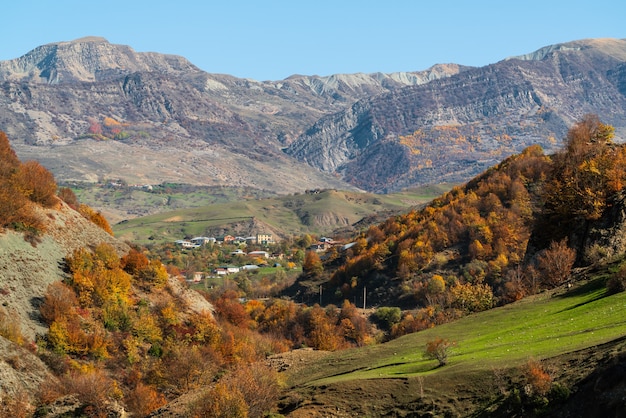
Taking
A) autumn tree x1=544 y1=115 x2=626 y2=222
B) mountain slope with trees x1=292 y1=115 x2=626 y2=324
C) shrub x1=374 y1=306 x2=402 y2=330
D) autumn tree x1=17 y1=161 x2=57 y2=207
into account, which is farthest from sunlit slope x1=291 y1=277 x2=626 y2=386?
shrub x1=374 y1=306 x2=402 y2=330

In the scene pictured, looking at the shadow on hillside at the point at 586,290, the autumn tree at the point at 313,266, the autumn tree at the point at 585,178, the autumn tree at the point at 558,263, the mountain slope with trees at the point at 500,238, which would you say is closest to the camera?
the shadow on hillside at the point at 586,290

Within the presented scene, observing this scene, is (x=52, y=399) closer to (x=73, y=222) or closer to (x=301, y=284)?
(x=73, y=222)

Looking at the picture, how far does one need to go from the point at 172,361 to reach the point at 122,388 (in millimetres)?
6225

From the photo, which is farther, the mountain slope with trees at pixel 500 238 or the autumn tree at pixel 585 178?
the mountain slope with trees at pixel 500 238

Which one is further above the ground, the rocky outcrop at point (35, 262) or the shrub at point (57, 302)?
the rocky outcrop at point (35, 262)

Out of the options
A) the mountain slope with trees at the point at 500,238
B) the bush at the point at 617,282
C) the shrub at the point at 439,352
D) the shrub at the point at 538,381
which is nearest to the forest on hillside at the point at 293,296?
the bush at the point at 617,282

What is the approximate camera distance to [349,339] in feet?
385

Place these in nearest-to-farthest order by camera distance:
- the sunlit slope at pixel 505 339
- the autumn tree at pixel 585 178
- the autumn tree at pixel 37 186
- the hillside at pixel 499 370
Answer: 1. the hillside at pixel 499 370
2. the sunlit slope at pixel 505 339
3. the autumn tree at pixel 585 178
4. the autumn tree at pixel 37 186

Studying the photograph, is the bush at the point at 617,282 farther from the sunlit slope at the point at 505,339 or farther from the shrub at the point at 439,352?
the shrub at the point at 439,352

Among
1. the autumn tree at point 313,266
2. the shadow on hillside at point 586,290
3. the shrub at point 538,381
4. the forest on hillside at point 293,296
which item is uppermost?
the shrub at point 538,381

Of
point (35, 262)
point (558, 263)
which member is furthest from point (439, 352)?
point (35, 262)

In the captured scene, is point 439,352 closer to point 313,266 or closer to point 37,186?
point 37,186

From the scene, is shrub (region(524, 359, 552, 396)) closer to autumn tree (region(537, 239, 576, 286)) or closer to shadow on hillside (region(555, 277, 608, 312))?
shadow on hillside (region(555, 277, 608, 312))

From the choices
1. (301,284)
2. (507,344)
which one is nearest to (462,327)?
(507,344)
